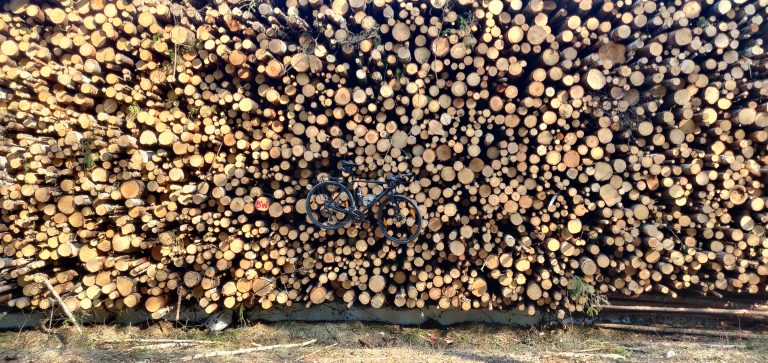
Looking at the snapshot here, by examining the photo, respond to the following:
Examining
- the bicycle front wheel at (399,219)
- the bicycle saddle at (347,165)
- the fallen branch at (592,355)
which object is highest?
the bicycle saddle at (347,165)

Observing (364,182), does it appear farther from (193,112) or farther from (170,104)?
(170,104)

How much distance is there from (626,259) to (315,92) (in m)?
3.24

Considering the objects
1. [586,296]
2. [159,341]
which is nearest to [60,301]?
[159,341]

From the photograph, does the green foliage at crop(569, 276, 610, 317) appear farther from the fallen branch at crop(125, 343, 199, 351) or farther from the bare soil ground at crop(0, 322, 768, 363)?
the fallen branch at crop(125, 343, 199, 351)

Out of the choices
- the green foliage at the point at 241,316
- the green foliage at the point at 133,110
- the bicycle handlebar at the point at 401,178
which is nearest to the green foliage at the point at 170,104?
the green foliage at the point at 133,110

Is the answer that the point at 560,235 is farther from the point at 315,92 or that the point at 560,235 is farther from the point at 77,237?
the point at 77,237

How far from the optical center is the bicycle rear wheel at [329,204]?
3.71m

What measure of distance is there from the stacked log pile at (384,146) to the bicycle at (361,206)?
0.15 meters

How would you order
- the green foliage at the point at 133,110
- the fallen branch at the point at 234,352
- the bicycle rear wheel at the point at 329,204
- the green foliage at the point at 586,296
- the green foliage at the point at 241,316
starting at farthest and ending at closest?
the green foliage at the point at 241,316 < the green foliage at the point at 133,110 < the green foliage at the point at 586,296 < the bicycle rear wheel at the point at 329,204 < the fallen branch at the point at 234,352

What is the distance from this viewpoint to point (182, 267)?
160 inches

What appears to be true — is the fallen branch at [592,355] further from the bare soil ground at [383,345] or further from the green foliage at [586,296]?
the green foliage at [586,296]

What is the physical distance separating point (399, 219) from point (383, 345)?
1278 millimetres

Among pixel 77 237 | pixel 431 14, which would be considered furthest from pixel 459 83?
pixel 77 237

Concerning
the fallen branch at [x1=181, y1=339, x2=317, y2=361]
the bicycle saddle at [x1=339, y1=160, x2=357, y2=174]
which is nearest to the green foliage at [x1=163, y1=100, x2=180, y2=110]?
the bicycle saddle at [x1=339, y1=160, x2=357, y2=174]
